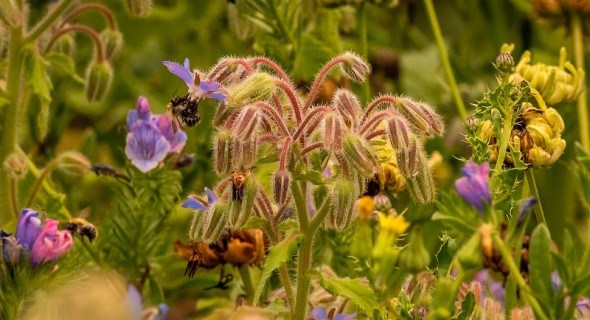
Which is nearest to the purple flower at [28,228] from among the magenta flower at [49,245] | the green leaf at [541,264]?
the magenta flower at [49,245]

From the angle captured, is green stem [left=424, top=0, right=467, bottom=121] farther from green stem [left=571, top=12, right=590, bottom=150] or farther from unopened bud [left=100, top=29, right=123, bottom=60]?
unopened bud [left=100, top=29, right=123, bottom=60]

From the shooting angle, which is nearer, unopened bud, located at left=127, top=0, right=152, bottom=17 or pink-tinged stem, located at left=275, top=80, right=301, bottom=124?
pink-tinged stem, located at left=275, top=80, right=301, bottom=124

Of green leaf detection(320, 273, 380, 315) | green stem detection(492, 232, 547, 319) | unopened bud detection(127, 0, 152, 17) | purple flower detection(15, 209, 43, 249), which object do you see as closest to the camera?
green stem detection(492, 232, 547, 319)

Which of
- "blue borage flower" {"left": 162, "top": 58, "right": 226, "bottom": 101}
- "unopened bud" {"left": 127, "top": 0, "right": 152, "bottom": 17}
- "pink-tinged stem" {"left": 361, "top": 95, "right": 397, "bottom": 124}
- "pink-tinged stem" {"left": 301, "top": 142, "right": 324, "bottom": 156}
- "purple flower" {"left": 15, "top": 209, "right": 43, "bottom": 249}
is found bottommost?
"purple flower" {"left": 15, "top": 209, "right": 43, "bottom": 249}

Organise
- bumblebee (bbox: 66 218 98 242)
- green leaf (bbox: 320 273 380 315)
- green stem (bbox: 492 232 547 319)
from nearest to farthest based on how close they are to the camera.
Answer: green stem (bbox: 492 232 547 319) < green leaf (bbox: 320 273 380 315) < bumblebee (bbox: 66 218 98 242)

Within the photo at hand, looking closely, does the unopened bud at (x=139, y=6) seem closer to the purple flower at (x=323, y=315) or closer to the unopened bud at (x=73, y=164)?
the unopened bud at (x=73, y=164)

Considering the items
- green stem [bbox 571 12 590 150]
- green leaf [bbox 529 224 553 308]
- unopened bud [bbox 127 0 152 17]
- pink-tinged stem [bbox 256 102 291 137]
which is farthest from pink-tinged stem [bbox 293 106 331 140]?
green stem [bbox 571 12 590 150]

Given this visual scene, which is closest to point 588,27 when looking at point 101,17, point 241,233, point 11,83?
point 241,233

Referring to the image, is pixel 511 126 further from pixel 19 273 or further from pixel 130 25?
pixel 130 25
